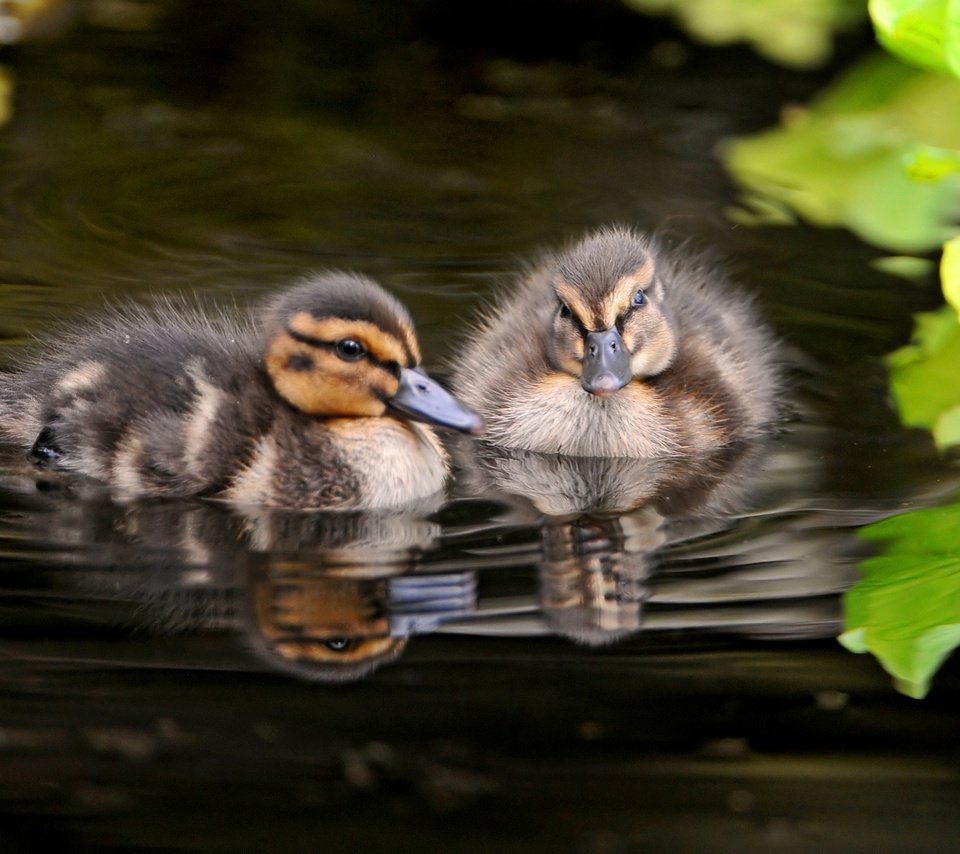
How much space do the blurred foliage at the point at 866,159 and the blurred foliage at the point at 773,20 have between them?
0.24 meters

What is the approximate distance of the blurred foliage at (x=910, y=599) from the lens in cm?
293

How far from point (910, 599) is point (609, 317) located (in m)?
1.21

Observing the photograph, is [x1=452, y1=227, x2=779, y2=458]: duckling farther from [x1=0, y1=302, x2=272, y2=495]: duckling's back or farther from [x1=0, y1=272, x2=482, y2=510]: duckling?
[x1=0, y1=302, x2=272, y2=495]: duckling's back

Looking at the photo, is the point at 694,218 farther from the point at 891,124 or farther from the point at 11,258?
the point at 11,258

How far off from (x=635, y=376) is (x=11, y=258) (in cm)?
190

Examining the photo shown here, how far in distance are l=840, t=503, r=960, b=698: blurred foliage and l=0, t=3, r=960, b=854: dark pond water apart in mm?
43

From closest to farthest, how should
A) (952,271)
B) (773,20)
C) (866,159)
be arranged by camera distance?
(952,271) → (866,159) → (773,20)

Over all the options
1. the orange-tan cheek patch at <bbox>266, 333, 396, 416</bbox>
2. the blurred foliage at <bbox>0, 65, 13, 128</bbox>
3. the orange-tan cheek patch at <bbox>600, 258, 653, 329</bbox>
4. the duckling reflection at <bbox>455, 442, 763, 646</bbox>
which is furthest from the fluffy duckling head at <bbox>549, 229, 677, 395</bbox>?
the blurred foliage at <bbox>0, 65, 13, 128</bbox>

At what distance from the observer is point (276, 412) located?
3.75 meters

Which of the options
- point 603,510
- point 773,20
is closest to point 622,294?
point 603,510

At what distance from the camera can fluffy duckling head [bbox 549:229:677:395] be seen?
13.5 ft

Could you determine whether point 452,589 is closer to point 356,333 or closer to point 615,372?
point 356,333

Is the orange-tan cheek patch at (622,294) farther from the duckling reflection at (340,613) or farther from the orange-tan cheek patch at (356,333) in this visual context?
the duckling reflection at (340,613)

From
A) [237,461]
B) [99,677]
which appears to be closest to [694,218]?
[237,461]
